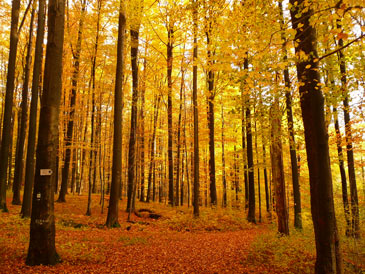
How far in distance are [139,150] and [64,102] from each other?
850cm

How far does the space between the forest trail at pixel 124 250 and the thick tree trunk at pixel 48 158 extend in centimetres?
36

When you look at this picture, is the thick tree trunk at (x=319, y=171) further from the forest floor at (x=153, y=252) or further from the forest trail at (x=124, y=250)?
the forest trail at (x=124, y=250)

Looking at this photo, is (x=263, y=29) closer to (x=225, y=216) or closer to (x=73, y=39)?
(x=225, y=216)

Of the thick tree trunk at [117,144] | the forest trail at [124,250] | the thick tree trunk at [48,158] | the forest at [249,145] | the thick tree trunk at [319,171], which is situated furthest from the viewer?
the thick tree trunk at [117,144]

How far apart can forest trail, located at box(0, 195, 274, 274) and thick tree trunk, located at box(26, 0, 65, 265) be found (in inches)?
14.4

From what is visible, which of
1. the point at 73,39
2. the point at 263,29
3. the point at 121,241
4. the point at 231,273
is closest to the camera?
the point at 263,29

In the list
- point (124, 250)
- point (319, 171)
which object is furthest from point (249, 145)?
point (319, 171)

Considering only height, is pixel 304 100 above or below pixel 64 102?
below

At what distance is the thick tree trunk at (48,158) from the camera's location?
520 cm

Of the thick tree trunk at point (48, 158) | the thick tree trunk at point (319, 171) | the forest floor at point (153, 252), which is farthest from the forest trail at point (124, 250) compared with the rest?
the thick tree trunk at point (319, 171)

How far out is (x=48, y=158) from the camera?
17.6 feet

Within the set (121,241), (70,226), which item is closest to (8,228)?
(70,226)

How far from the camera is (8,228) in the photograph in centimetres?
831

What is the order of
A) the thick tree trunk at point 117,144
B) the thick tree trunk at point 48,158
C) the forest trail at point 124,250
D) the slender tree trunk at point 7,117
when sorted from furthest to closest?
the slender tree trunk at point 7,117 → the thick tree trunk at point 117,144 → the forest trail at point 124,250 → the thick tree trunk at point 48,158
